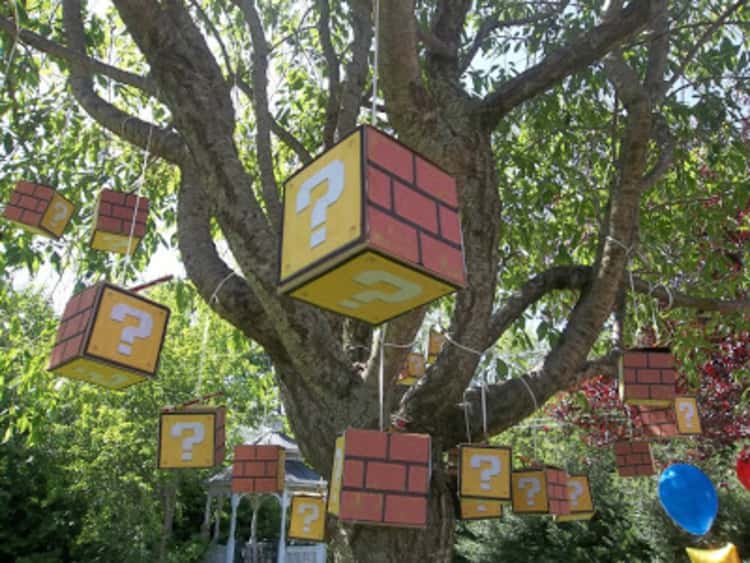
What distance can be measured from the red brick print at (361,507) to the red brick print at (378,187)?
50.5 inches

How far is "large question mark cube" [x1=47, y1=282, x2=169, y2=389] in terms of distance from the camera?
270 centimetres

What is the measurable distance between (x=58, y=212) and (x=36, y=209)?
5.0 inches

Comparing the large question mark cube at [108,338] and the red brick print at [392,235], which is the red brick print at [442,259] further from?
the large question mark cube at [108,338]

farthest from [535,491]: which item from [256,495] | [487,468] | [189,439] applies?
[256,495]

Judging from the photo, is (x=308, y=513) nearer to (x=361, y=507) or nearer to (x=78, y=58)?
(x=361, y=507)

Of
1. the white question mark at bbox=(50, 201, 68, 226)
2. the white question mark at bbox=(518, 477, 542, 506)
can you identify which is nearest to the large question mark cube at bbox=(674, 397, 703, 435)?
the white question mark at bbox=(518, 477, 542, 506)

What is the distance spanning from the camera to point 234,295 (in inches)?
133

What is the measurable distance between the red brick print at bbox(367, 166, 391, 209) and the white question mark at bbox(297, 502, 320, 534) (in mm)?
3423

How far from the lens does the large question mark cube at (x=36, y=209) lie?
4.08m

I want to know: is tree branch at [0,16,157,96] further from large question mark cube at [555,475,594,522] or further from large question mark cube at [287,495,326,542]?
large question mark cube at [555,475,594,522]

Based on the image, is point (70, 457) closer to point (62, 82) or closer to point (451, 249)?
point (62, 82)

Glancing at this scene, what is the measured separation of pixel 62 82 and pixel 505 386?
5105 millimetres

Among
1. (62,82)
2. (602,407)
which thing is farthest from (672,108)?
(602,407)

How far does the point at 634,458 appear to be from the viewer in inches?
203
